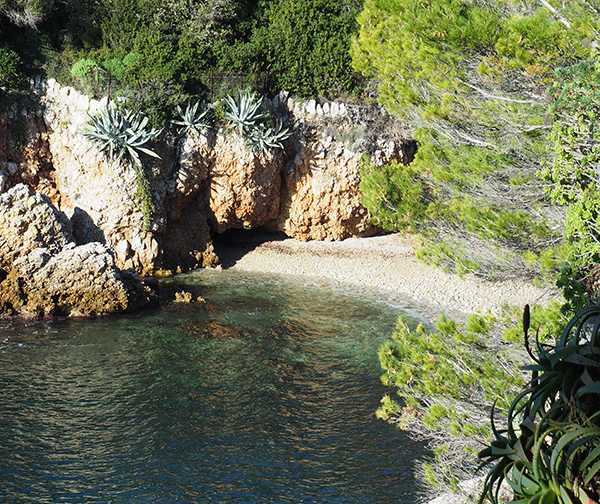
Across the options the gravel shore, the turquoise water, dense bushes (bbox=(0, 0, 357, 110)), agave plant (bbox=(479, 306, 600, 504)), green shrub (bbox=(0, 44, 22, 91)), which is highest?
dense bushes (bbox=(0, 0, 357, 110))

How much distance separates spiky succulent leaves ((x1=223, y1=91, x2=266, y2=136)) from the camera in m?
22.5

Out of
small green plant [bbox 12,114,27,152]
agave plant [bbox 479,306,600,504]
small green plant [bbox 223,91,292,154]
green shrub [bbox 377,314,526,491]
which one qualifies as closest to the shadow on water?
small green plant [bbox 223,91,292,154]

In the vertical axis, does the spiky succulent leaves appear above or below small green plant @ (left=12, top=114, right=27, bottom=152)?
above

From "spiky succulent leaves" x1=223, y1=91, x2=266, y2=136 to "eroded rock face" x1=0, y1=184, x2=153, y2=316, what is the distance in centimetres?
754

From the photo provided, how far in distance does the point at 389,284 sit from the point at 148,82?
37.9 ft

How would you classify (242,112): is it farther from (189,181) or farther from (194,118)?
(189,181)

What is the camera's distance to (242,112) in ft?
74.0

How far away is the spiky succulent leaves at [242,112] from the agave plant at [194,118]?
32.3 inches

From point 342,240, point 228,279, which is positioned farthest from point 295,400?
point 342,240

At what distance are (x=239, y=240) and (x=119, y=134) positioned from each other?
7148 millimetres

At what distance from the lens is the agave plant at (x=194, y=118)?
22.3 metres

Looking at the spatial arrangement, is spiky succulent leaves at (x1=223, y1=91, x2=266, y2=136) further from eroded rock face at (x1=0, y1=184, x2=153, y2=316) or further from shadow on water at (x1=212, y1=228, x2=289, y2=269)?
eroded rock face at (x1=0, y1=184, x2=153, y2=316)

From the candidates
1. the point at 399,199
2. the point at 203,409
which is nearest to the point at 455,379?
the point at 399,199

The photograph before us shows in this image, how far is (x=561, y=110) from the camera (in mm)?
6113
